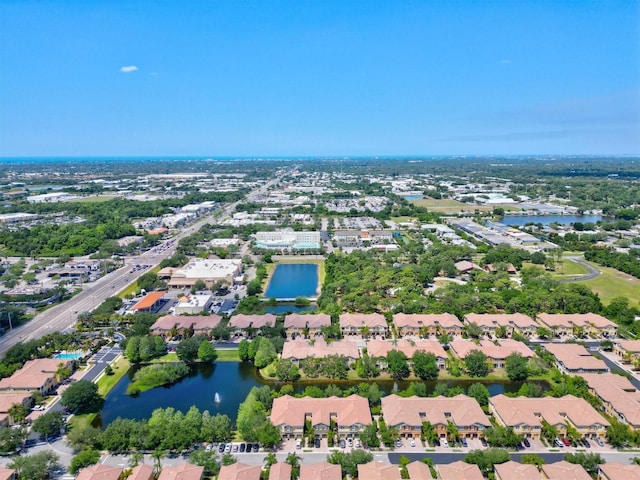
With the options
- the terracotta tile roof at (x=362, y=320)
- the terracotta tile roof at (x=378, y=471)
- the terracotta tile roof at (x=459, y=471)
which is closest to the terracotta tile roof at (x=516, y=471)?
the terracotta tile roof at (x=459, y=471)

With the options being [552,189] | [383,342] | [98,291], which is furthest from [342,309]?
[552,189]

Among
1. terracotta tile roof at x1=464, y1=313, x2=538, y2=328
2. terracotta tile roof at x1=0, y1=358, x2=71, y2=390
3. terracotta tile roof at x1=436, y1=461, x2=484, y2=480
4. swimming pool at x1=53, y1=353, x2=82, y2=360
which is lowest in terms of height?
swimming pool at x1=53, y1=353, x2=82, y2=360

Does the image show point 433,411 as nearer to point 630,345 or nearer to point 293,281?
point 630,345

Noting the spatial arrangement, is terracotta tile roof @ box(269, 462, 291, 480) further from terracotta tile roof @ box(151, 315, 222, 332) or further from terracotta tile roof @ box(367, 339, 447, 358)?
terracotta tile roof @ box(151, 315, 222, 332)

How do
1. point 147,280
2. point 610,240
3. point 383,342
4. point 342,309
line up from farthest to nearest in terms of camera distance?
point 610,240 → point 147,280 → point 342,309 → point 383,342

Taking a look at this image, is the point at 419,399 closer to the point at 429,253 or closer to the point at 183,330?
the point at 183,330

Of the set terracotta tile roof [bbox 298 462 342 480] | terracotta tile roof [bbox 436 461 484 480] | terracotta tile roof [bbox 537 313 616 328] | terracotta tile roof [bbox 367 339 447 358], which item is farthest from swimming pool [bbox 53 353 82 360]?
terracotta tile roof [bbox 537 313 616 328]

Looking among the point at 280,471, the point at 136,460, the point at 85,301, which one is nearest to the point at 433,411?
the point at 280,471
